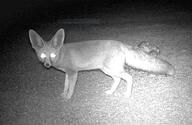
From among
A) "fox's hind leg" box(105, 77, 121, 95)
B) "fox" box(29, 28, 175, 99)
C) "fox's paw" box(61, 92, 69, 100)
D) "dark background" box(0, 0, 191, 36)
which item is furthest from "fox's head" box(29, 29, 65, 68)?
"dark background" box(0, 0, 191, 36)

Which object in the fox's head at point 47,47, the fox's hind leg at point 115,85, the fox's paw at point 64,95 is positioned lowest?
the fox's paw at point 64,95

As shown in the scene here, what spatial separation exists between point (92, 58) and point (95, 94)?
32 cm

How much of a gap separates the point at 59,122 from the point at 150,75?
3.15ft

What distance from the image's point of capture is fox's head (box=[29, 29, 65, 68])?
2393 mm

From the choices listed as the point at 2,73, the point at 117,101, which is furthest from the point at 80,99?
the point at 2,73

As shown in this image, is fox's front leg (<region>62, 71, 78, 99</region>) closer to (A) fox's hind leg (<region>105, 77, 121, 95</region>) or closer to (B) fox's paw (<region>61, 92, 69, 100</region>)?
(B) fox's paw (<region>61, 92, 69, 100</region>)

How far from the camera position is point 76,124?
7.19 ft

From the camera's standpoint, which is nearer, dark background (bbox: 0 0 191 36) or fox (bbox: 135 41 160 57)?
fox (bbox: 135 41 160 57)

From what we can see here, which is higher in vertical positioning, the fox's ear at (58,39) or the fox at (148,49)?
the fox's ear at (58,39)

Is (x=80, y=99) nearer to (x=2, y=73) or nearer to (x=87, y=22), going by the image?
(x=2, y=73)

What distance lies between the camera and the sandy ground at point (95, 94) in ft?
7.38

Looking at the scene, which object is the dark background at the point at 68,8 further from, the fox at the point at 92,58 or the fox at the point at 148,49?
the fox at the point at 92,58

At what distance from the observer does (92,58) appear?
2.49 metres

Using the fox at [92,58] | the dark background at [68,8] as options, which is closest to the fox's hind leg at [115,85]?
the fox at [92,58]
